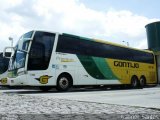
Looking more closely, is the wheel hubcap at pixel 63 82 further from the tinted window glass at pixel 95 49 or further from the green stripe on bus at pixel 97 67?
the green stripe on bus at pixel 97 67

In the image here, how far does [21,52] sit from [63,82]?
2.60 metres

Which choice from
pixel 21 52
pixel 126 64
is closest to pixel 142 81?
pixel 126 64

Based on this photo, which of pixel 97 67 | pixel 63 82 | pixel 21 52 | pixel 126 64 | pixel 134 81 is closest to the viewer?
pixel 21 52

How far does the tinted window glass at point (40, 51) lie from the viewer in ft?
58.7

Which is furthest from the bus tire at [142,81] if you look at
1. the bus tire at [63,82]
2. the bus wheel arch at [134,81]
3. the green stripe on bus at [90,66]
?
the bus tire at [63,82]

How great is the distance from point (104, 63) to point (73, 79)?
2978mm

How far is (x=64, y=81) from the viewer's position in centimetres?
1916

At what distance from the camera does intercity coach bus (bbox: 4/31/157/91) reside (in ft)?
59.0

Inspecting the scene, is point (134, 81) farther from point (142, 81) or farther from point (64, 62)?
point (64, 62)

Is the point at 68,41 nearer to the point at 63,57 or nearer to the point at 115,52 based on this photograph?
the point at 63,57

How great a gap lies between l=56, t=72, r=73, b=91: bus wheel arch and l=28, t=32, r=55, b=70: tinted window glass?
3.71 feet

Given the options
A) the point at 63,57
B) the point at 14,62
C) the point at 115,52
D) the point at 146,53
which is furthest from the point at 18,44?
the point at 146,53

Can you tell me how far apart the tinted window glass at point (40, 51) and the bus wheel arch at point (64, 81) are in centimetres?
113

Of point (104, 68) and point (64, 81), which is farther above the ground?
point (104, 68)
